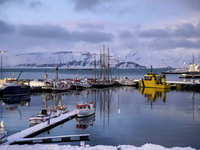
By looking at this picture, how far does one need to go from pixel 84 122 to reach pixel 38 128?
6.58m

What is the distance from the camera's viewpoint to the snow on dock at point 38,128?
18472 millimetres

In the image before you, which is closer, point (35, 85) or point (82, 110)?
point (82, 110)

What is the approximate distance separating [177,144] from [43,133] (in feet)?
36.8

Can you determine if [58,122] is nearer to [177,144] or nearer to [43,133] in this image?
[43,133]

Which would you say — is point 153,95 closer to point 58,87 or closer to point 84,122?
point 58,87

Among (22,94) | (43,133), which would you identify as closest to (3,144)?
(43,133)

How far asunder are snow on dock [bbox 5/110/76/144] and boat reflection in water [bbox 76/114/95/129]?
108 centimetres

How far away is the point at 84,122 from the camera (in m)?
27.0

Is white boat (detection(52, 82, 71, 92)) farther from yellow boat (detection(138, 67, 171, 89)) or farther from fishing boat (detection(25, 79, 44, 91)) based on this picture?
yellow boat (detection(138, 67, 171, 89))

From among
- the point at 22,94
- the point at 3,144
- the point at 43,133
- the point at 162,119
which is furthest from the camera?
the point at 22,94

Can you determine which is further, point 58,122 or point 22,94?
point 22,94

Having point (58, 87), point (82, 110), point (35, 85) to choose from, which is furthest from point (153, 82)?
point (82, 110)

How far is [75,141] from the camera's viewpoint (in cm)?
1980

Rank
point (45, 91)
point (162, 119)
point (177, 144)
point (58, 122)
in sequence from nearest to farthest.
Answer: point (177, 144)
point (58, 122)
point (162, 119)
point (45, 91)
